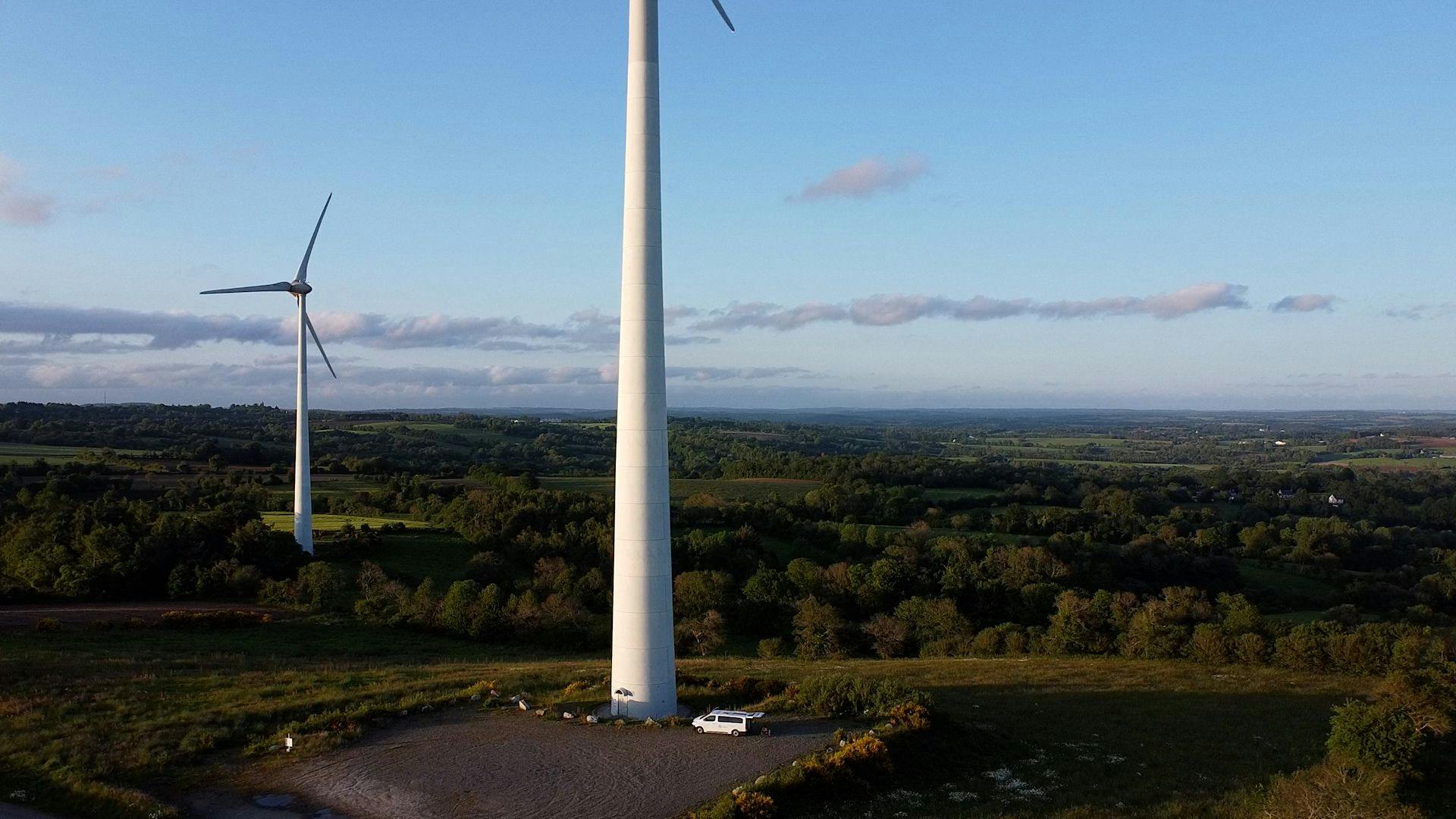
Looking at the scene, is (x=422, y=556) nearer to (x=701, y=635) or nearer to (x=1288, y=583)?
(x=701, y=635)

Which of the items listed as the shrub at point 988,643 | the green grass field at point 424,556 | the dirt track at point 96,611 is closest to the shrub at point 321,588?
the dirt track at point 96,611

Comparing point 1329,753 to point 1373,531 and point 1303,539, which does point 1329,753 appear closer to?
point 1303,539

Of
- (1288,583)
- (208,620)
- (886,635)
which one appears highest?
(208,620)

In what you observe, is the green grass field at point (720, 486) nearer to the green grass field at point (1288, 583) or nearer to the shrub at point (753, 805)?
the green grass field at point (1288, 583)

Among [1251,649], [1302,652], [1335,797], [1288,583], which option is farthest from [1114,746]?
[1288,583]

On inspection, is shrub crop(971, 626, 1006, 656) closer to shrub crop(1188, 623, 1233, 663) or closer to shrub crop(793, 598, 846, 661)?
shrub crop(793, 598, 846, 661)
